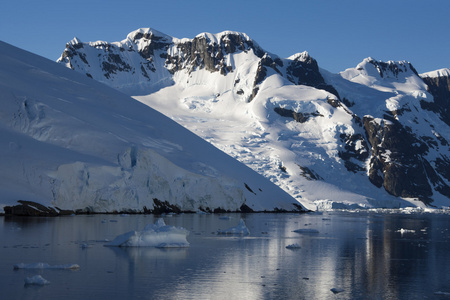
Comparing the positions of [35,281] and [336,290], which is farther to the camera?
[336,290]

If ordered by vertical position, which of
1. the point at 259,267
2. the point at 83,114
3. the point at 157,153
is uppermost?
the point at 83,114

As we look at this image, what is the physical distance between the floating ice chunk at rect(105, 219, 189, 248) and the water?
3.33 feet

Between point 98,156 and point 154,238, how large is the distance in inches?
1391

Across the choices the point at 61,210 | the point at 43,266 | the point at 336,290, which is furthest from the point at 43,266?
the point at 61,210

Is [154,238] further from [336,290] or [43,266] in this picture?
[336,290]

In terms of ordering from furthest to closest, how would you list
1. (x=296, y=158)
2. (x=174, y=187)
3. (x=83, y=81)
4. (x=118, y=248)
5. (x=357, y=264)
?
1. (x=296, y=158)
2. (x=83, y=81)
3. (x=174, y=187)
4. (x=118, y=248)
5. (x=357, y=264)

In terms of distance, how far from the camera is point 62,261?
23484 millimetres

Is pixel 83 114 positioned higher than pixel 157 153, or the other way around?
pixel 83 114

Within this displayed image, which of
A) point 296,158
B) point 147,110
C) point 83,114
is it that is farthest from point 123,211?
point 296,158

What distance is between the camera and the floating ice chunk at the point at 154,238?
2925 centimetres

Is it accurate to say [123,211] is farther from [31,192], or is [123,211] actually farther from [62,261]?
[62,261]

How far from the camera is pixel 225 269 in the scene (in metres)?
23.2

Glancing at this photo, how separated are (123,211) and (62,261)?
1547 inches

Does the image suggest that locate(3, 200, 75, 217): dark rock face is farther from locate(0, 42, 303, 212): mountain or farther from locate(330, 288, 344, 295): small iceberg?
locate(330, 288, 344, 295): small iceberg
